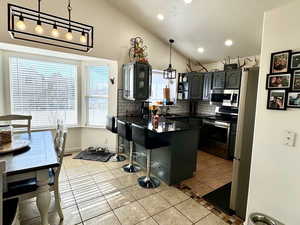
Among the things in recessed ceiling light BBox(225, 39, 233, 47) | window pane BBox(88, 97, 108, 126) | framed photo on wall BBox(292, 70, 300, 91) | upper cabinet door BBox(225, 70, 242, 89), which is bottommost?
window pane BBox(88, 97, 108, 126)

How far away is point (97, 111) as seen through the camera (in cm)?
421

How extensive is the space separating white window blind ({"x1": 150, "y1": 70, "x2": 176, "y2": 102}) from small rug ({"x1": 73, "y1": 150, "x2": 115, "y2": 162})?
1.94m

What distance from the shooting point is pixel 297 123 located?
52.2 inches

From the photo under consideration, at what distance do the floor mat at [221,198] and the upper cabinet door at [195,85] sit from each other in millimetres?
2644

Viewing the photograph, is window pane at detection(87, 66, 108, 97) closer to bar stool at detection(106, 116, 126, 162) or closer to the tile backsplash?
bar stool at detection(106, 116, 126, 162)

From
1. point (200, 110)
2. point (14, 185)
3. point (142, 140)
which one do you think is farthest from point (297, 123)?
point (200, 110)

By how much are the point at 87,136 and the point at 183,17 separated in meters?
3.51

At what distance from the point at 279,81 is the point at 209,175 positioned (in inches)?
87.7

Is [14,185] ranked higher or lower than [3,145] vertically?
lower

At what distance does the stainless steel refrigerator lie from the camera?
186 centimetres

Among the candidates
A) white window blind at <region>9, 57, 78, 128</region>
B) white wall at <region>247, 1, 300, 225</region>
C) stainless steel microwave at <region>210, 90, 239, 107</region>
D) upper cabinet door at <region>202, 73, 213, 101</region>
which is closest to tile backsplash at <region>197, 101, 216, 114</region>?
upper cabinet door at <region>202, 73, 213, 101</region>

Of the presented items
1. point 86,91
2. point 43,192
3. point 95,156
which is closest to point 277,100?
point 43,192

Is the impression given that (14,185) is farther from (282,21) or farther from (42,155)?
(282,21)

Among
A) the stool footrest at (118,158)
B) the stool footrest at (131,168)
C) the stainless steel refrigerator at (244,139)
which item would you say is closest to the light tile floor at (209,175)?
the stainless steel refrigerator at (244,139)
